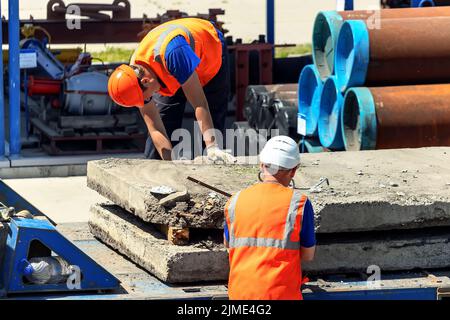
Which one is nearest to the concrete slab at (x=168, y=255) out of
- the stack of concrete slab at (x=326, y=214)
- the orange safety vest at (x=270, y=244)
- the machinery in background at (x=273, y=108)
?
the stack of concrete slab at (x=326, y=214)

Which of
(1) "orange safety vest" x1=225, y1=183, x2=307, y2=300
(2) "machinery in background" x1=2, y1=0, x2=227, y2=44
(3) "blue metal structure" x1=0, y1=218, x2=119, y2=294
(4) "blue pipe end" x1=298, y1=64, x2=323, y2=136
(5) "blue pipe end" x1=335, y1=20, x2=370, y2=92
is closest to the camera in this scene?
(1) "orange safety vest" x1=225, y1=183, x2=307, y2=300

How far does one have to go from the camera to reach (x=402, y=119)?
26.2 ft

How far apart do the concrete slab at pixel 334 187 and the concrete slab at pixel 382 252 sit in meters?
0.08

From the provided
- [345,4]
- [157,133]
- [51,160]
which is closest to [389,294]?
A: [157,133]

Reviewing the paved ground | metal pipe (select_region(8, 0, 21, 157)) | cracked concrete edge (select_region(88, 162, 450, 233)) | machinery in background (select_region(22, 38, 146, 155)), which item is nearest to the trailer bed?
cracked concrete edge (select_region(88, 162, 450, 233))

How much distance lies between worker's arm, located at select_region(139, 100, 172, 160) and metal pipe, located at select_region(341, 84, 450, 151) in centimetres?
160

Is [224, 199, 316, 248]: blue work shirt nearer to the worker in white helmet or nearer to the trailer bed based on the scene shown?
the worker in white helmet

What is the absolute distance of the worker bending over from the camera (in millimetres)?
6656

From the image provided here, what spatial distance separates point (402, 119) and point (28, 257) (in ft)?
12.2

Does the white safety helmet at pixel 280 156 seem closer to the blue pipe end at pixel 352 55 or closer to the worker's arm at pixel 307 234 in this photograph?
the worker's arm at pixel 307 234

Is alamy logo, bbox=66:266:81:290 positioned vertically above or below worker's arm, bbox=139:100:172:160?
below

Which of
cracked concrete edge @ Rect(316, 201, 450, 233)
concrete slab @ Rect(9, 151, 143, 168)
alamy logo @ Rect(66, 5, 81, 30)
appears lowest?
concrete slab @ Rect(9, 151, 143, 168)

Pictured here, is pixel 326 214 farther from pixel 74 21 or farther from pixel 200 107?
pixel 74 21
